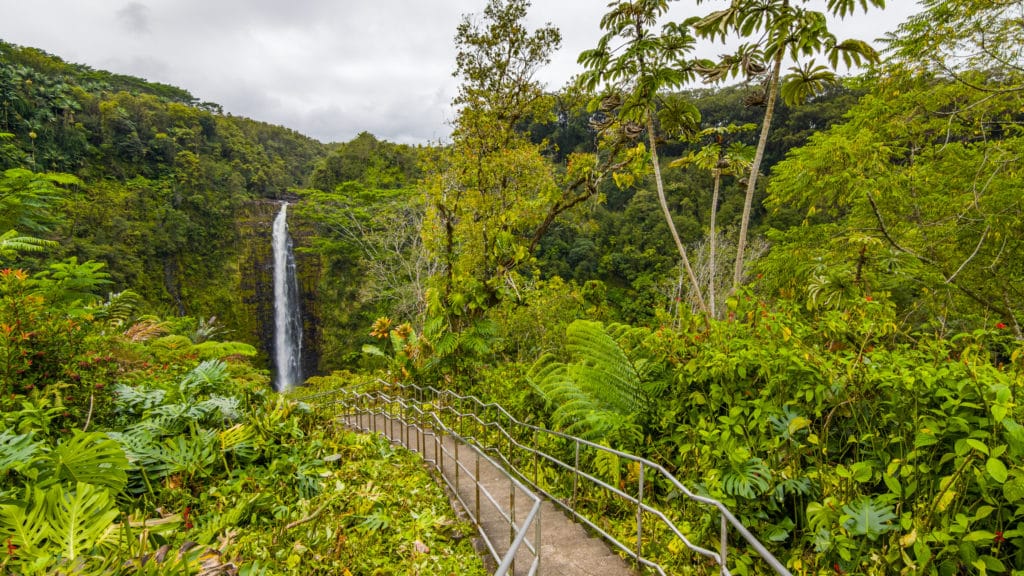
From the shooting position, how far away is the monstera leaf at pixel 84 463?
8.53 feet

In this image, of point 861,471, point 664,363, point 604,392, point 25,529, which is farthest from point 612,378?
point 25,529

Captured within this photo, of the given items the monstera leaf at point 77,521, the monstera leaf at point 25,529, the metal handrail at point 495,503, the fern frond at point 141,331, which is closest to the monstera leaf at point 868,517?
the metal handrail at point 495,503

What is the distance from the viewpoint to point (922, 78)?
5.59 meters

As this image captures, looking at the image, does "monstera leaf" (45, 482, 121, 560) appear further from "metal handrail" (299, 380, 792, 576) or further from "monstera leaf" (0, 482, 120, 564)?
"metal handrail" (299, 380, 792, 576)

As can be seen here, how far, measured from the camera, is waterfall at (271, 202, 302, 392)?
78.6 ft

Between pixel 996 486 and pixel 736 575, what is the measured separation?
1318 mm

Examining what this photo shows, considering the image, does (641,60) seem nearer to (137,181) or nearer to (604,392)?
(604,392)

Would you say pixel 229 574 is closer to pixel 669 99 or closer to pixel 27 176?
pixel 669 99

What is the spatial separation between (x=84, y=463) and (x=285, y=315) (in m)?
24.8

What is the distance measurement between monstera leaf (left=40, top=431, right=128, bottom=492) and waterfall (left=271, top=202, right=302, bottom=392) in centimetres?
2256

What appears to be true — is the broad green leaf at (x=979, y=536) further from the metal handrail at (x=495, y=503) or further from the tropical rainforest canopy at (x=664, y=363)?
the metal handrail at (x=495, y=503)

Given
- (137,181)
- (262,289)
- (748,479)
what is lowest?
(262,289)

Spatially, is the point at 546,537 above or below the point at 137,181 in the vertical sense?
below

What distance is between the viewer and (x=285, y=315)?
25109 millimetres
